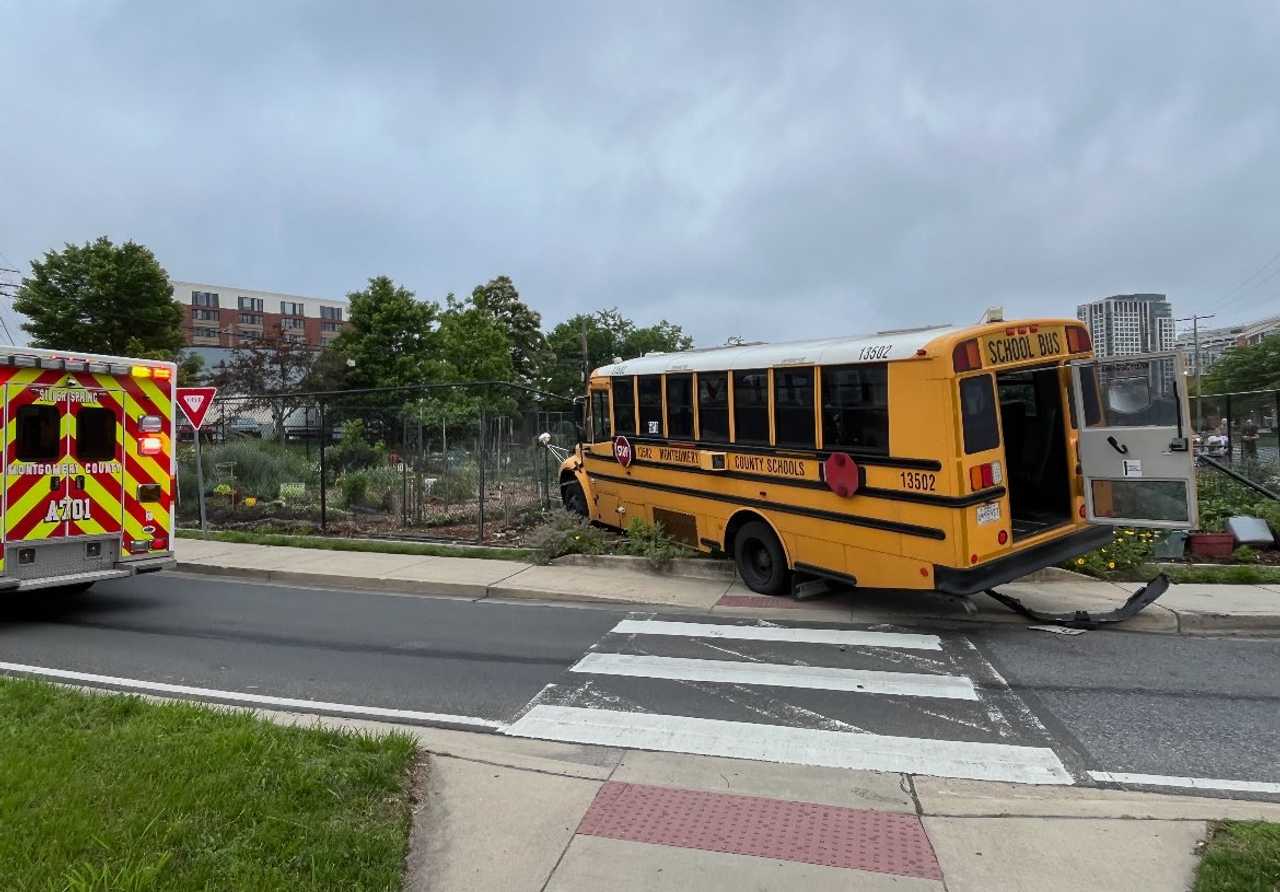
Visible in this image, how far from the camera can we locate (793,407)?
8.30 metres

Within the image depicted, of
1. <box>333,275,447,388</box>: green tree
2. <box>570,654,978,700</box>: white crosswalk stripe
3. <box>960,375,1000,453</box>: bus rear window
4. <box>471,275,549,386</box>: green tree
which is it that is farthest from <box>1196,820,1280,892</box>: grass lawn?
<box>471,275,549,386</box>: green tree

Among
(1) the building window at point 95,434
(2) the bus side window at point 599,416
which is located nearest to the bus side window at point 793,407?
(2) the bus side window at point 599,416

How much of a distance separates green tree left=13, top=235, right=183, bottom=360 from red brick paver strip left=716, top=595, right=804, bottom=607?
3336cm

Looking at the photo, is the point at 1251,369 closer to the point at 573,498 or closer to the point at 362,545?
the point at 573,498

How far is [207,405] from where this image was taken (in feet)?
44.7

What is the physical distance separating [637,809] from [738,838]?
0.55 metres

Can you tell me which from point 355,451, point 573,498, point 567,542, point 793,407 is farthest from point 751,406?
point 355,451

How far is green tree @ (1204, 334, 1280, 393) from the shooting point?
115 ft

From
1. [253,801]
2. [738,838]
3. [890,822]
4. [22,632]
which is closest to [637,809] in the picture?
[738,838]

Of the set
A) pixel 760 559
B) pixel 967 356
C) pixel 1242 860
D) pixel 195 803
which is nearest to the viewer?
pixel 1242 860

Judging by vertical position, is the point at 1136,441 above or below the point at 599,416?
below

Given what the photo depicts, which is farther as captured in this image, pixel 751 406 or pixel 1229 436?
pixel 1229 436

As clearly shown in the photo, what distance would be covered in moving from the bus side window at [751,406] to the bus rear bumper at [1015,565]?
2503 millimetres

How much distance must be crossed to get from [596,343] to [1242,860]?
72.3m
